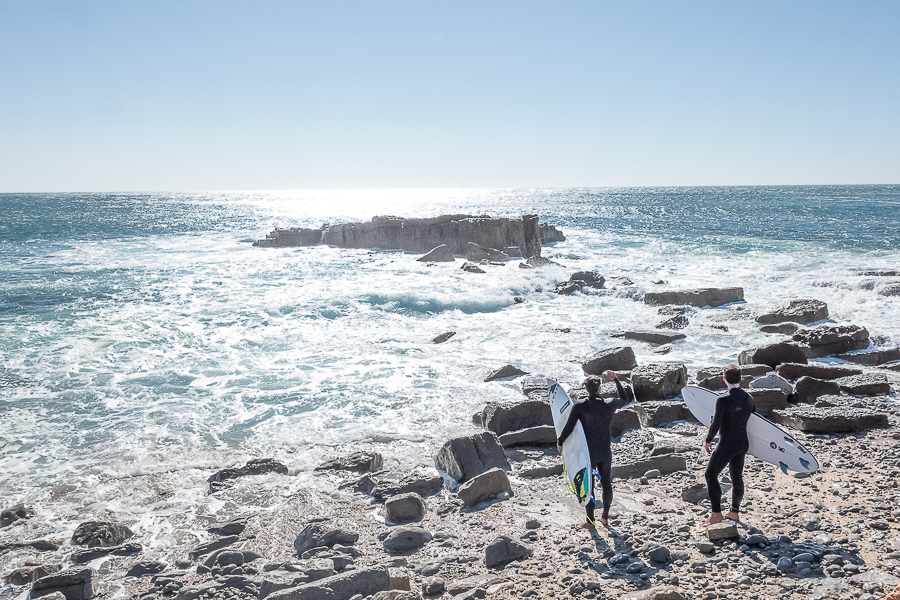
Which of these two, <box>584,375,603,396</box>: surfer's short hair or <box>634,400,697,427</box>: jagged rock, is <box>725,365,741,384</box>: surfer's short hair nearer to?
<box>584,375,603,396</box>: surfer's short hair

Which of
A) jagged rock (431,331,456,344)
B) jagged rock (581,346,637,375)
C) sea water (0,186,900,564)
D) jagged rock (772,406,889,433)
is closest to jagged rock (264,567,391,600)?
sea water (0,186,900,564)

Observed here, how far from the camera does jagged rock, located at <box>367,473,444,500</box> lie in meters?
7.75

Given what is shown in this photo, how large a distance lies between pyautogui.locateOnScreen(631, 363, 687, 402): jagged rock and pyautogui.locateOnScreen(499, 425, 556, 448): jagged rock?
2.61 metres

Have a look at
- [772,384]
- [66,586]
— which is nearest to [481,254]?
[772,384]

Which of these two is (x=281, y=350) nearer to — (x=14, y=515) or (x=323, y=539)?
(x=14, y=515)

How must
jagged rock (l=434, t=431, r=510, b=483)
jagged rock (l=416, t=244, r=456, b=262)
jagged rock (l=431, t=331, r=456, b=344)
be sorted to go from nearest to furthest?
jagged rock (l=434, t=431, r=510, b=483) → jagged rock (l=431, t=331, r=456, b=344) → jagged rock (l=416, t=244, r=456, b=262)

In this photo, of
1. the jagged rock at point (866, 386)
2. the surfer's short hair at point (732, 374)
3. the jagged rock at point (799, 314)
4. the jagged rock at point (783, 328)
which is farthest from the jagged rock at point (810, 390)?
the jagged rock at point (799, 314)

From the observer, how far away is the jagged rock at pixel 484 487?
732 cm

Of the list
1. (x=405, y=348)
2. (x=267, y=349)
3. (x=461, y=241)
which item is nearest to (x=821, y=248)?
(x=461, y=241)

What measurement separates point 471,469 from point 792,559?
4.10 meters

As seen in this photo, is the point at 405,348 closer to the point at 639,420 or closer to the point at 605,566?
the point at 639,420

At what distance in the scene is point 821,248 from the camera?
36625 millimetres

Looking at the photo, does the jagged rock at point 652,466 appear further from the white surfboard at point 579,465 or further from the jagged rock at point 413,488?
the jagged rock at point 413,488

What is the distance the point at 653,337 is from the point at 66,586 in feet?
45.6
